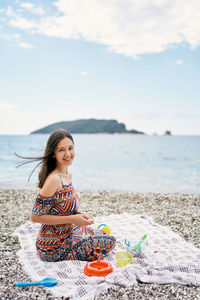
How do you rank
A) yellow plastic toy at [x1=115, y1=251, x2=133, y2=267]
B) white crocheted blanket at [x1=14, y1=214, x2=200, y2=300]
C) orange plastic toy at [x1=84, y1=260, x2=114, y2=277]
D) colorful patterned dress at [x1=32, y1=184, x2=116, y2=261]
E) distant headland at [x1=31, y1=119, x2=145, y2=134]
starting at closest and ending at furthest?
1. white crocheted blanket at [x1=14, y1=214, x2=200, y2=300]
2. orange plastic toy at [x1=84, y1=260, x2=114, y2=277]
3. colorful patterned dress at [x1=32, y1=184, x2=116, y2=261]
4. yellow plastic toy at [x1=115, y1=251, x2=133, y2=267]
5. distant headland at [x1=31, y1=119, x2=145, y2=134]

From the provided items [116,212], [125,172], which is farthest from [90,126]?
[116,212]

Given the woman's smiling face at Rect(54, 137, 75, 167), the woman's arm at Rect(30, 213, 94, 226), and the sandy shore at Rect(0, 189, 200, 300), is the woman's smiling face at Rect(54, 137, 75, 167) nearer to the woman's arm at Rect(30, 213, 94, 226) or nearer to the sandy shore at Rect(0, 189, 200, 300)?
the woman's arm at Rect(30, 213, 94, 226)

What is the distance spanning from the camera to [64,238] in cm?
365

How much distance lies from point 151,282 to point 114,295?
A: 0.51 m

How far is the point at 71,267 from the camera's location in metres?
3.50

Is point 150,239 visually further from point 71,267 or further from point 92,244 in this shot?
point 71,267

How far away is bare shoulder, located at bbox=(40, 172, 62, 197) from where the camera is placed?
3.41 metres

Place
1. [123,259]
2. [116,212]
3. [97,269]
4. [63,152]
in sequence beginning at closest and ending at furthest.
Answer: [97,269] → [63,152] → [123,259] → [116,212]

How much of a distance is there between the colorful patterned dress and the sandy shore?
463mm

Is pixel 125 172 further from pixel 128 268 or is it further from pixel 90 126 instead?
pixel 90 126

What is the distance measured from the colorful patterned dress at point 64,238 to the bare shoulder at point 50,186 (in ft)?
0.17

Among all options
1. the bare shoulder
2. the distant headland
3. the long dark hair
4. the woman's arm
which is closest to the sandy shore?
the woman's arm

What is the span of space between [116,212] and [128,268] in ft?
10.8

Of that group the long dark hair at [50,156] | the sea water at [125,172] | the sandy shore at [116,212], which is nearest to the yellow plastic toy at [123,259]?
the sandy shore at [116,212]
